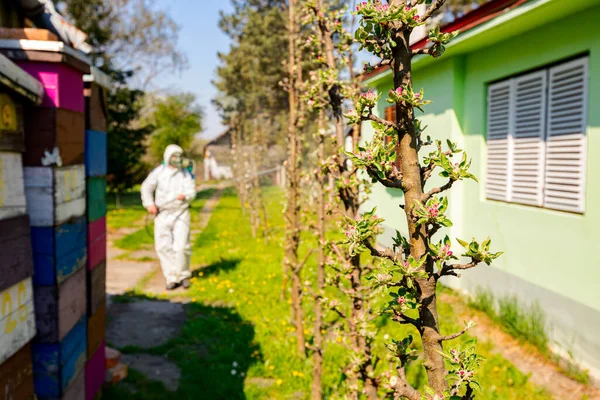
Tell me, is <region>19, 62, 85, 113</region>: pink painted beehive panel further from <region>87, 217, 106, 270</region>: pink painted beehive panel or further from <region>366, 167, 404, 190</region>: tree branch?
<region>366, 167, 404, 190</region>: tree branch

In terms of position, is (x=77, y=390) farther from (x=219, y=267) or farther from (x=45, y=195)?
(x=219, y=267)

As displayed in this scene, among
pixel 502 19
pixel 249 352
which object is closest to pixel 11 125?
pixel 249 352

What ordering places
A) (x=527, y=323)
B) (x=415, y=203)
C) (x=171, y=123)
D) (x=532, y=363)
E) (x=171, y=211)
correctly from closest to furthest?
(x=415, y=203), (x=532, y=363), (x=527, y=323), (x=171, y=211), (x=171, y=123)

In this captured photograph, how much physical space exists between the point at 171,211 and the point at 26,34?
5007 mm

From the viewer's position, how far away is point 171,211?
764 centimetres

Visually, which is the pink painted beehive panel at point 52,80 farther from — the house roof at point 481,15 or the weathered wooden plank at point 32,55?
the house roof at point 481,15

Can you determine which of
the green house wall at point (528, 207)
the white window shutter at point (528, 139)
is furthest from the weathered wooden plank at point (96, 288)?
the white window shutter at point (528, 139)

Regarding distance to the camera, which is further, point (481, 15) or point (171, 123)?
point (171, 123)

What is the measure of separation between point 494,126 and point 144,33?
21.7 m

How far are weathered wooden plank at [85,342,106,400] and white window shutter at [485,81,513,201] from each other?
4619mm

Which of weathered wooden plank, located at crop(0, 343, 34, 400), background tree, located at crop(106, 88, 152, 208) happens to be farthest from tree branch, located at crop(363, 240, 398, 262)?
background tree, located at crop(106, 88, 152, 208)

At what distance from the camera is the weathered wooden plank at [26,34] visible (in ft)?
9.05

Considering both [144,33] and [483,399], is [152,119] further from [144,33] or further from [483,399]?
[483,399]

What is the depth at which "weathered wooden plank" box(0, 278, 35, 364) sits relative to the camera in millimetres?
2205
